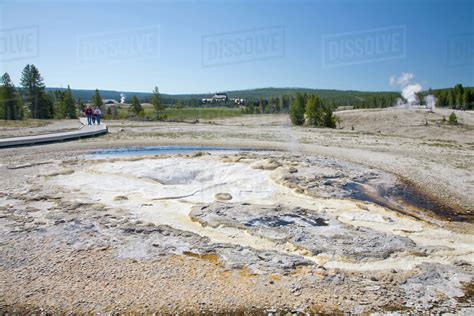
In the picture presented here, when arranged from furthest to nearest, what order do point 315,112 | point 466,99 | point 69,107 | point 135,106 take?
1. point 466,99
2. point 135,106
3. point 69,107
4. point 315,112

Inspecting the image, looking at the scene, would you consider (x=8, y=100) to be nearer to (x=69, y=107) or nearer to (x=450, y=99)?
→ (x=69, y=107)

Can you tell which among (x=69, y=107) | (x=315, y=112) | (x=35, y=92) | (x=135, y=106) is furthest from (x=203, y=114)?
(x=315, y=112)

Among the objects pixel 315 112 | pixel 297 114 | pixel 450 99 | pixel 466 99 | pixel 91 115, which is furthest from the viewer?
pixel 450 99

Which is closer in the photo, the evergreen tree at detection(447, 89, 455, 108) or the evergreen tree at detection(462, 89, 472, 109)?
the evergreen tree at detection(462, 89, 472, 109)

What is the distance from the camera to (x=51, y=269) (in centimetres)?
566

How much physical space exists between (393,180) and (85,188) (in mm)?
11208

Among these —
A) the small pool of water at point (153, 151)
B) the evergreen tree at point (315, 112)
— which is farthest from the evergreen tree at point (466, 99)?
the small pool of water at point (153, 151)

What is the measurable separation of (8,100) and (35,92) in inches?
164

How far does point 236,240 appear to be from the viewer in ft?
22.8

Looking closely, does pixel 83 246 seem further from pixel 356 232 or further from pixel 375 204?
pixel 375 204

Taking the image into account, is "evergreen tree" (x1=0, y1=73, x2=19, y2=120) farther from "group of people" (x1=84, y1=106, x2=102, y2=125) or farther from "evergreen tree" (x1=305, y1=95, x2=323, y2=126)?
"evergreen tree" (x1=305, y1=95, x2=323, y2=126)

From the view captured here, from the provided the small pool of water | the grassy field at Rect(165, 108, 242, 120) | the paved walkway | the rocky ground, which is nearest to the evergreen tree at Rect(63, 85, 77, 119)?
the grassy field at Rect(165, 108, 242, 120)

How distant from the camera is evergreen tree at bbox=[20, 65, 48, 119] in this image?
50.1m

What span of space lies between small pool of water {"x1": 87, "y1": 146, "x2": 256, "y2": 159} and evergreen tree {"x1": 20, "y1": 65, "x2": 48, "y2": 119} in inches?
1666
